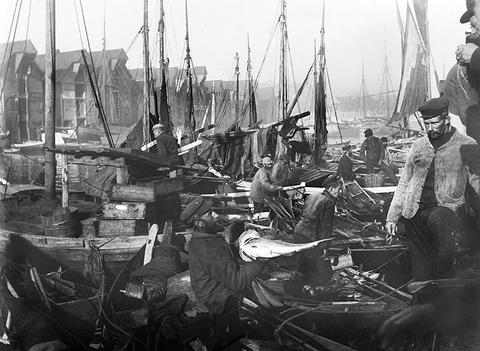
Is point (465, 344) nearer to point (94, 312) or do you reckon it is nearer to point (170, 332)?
point (170, 332)

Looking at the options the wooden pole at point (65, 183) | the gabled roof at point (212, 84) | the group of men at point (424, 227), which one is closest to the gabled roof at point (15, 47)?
the wooden pole at point (65, 183)

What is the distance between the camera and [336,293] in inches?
145

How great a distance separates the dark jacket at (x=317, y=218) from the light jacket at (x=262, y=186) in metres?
0.99

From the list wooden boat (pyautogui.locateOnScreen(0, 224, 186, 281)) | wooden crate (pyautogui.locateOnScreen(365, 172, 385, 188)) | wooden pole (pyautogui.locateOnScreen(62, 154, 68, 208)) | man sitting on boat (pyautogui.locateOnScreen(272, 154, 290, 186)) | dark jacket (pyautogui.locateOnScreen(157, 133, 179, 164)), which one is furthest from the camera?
dark jacket (pyautogui.locateOnScreen(157, 133, 179, 164))

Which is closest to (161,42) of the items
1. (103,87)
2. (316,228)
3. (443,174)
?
(103,87)

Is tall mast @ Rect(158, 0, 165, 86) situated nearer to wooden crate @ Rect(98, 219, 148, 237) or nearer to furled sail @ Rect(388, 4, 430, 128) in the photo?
wooden crate @ Rect(98, 219, 148, 237)

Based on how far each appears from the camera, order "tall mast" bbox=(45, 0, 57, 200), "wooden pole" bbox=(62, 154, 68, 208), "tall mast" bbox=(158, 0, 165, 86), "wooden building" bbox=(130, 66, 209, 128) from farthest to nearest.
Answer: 1. "wooden building" bbox=(130, 66, 209, 128)
2. "tall mast" bbox=(158, 0, 165, 86)
3. "tall mast" bbox=(45, 0, 57, 200)
4. "wooden pole" bbox=(62, 154, 68, 208)

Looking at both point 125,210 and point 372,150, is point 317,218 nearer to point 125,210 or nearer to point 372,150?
point 372,150

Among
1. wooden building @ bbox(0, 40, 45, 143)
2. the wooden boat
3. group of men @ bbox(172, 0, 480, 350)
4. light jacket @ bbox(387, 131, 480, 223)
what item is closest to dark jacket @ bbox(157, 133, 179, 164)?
wooden building @ bbox(0, 40, 45, 143)

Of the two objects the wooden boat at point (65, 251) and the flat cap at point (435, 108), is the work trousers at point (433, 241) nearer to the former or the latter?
the flat cap at point (435, 108)

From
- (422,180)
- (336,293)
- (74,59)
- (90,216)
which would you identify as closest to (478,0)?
(422,180)

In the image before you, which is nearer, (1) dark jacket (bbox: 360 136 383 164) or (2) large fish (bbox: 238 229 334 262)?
(2) large fish (bbox: 238 229 334 262)

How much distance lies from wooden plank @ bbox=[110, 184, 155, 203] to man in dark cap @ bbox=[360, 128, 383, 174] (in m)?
2.22

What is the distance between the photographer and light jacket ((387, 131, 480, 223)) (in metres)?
3.13
